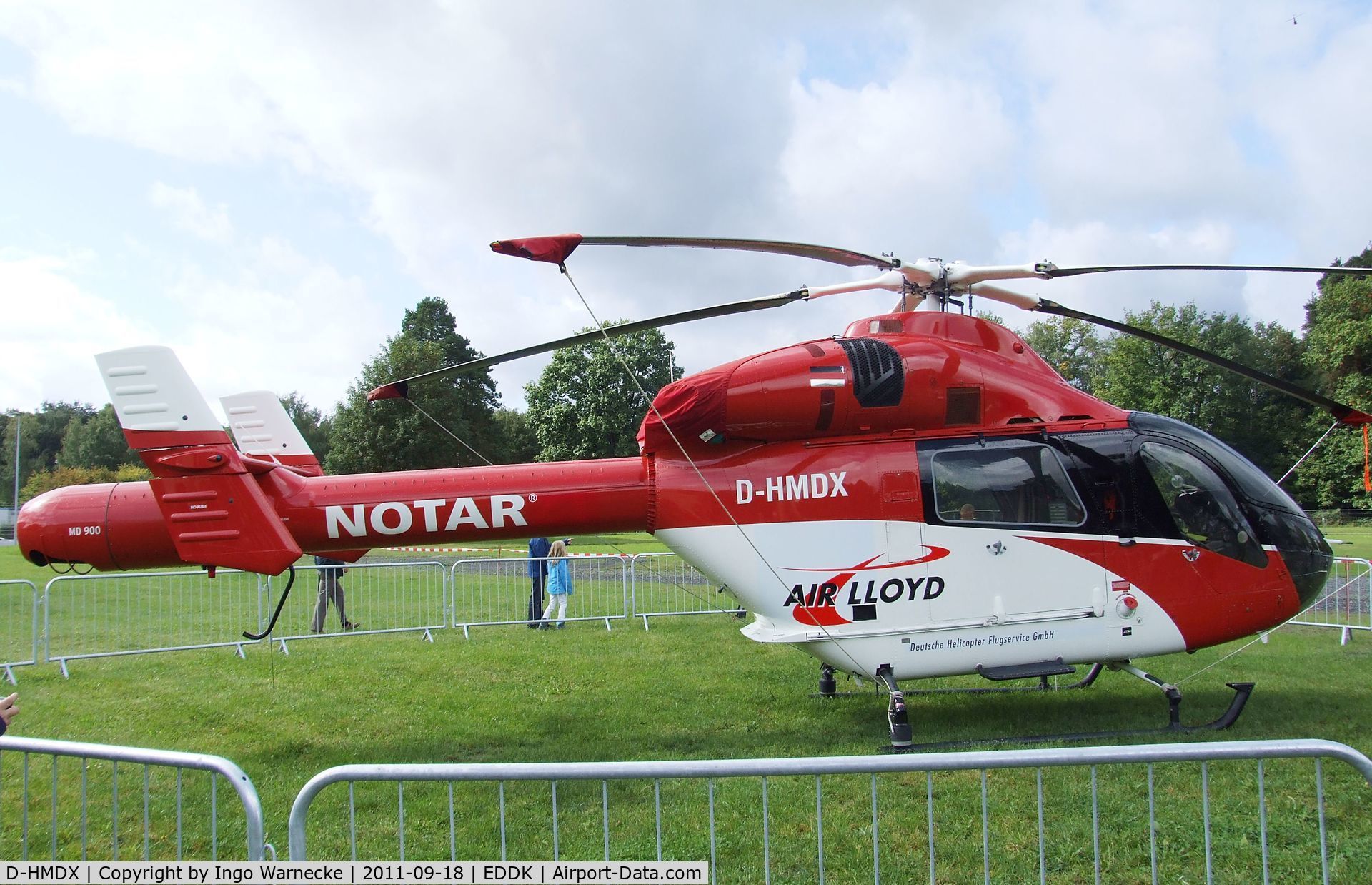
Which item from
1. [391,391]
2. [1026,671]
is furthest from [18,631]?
[1026,671]

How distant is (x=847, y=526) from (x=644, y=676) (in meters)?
3.44

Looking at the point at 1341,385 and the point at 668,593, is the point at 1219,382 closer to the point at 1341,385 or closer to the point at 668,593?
the point at 1341,385

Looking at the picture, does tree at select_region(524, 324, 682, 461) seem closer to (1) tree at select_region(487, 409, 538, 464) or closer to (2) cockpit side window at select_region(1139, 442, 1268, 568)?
(1) tree at select_region(487, 409, 538, 464)

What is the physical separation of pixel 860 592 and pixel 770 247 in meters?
2.83

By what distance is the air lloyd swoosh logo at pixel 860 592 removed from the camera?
657 cm

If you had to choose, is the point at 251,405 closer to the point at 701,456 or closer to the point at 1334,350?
the point at 701,456

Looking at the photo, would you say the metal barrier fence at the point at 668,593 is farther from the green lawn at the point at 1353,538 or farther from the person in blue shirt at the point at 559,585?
the green lawn at the point at 1353,538

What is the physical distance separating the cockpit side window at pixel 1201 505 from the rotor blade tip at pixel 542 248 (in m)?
4.89

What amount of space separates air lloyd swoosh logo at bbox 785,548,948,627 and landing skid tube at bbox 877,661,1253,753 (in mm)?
538

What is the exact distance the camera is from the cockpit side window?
6.66 metres

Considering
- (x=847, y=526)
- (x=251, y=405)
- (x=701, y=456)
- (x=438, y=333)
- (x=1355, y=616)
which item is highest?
(x=438, y=333)

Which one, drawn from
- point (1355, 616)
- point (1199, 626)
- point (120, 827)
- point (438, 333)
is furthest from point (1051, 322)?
point (120, 827)

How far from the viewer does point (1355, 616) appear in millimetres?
12672

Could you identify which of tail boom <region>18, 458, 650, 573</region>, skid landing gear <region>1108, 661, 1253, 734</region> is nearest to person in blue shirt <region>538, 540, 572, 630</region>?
tail boom <region>18, 458, 650, 573</region>
